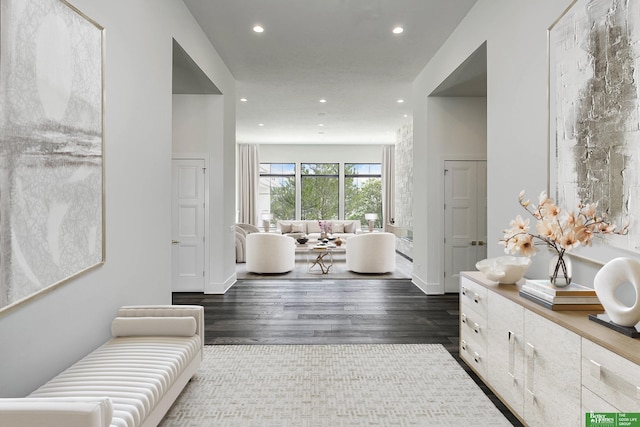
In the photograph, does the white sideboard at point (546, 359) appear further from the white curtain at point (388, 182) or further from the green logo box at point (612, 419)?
the white curtain at point (388, 182)

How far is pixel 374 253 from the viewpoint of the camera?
6574 mm

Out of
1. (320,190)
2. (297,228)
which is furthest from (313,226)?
(320,190)

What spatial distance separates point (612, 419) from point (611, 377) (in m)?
0.15

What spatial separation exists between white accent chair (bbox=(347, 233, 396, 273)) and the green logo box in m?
5.03

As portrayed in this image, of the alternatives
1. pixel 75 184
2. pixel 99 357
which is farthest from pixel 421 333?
pixel 75 184

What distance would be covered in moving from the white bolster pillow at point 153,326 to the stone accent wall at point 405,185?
21.2 feet

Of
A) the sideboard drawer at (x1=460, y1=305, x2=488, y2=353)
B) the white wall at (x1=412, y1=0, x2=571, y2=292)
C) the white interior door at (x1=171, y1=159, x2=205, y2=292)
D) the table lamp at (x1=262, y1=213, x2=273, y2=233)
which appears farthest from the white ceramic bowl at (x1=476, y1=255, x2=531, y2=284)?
the table lamp at (x1=262, y1=213, x2=273, y2=233)

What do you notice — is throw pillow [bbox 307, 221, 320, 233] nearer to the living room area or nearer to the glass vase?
the living room area

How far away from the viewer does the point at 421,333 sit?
3693 millimetres

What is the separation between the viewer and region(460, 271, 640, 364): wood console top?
139 cm

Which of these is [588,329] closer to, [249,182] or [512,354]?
[512,354]

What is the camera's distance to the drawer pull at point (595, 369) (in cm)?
149

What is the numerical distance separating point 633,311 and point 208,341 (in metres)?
3.13

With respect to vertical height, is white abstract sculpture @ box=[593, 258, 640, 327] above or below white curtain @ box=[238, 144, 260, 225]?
below
